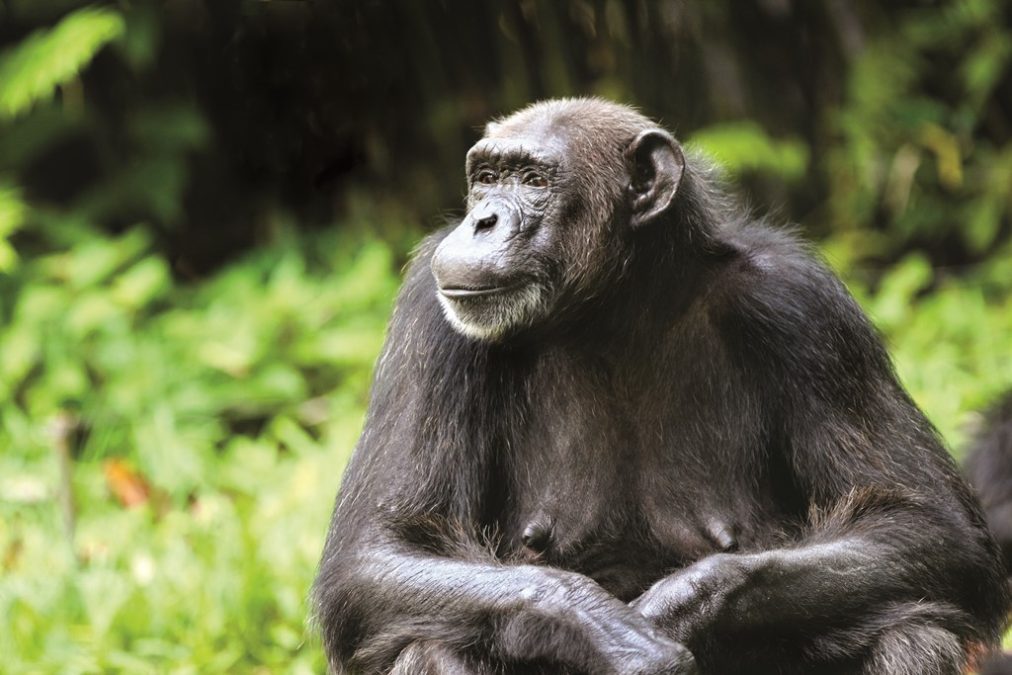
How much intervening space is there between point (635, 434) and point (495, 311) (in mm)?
721

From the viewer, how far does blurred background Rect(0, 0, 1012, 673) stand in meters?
7.39

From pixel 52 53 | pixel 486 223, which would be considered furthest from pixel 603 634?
pixel 52 53

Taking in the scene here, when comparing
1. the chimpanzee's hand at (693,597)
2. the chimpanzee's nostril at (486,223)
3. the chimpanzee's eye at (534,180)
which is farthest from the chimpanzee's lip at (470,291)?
the chimpanzee's hand at (693,597)

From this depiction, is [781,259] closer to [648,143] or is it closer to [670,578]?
[648,143]

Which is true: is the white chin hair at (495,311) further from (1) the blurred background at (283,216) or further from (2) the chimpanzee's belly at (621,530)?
(1) the blurred background at (283,216)

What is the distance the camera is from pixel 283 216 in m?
11.2

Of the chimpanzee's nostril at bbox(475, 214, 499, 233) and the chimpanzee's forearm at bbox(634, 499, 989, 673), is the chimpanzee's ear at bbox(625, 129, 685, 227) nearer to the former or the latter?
the chimpanzee's nostril at bbox(475, 214, 499, 233)

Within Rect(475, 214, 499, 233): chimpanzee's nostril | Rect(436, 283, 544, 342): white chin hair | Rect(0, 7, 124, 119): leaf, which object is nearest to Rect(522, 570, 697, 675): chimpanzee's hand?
Rect(436, 283, 544, 342): white chin hair

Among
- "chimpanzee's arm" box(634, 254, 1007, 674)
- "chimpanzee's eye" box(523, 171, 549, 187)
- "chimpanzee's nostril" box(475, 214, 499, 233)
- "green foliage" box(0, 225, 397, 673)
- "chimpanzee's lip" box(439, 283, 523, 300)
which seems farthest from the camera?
"green foliage" box(0, 225, 397, 673)

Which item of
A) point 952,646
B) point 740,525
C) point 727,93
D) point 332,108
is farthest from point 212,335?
point 952,646

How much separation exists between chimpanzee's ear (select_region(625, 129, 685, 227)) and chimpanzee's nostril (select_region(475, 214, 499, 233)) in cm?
54

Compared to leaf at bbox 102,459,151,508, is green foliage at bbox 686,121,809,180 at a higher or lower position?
higher

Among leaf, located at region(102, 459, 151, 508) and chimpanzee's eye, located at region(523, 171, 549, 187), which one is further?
leaf, located at region(102, 459, 151, 508)

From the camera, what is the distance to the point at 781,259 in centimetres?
541
